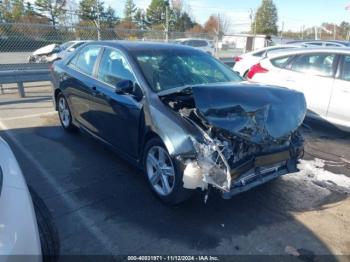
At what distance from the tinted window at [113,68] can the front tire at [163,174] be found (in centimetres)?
94

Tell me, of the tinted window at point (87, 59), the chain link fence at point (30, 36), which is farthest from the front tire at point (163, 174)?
the chain link fence at point (30, 36)

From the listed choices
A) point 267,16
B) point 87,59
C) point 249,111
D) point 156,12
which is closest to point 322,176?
point 249,111

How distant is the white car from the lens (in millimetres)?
5965

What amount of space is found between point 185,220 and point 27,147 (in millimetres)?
3210

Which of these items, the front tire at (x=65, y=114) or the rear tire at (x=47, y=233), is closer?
the rear tire at (x=47, y=233)

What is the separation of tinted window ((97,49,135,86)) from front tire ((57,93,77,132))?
149cm

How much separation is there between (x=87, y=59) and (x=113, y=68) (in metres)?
0.91

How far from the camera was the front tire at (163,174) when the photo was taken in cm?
348

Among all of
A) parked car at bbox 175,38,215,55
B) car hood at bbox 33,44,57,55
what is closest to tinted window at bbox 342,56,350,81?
car hood at bbox 33,44,57,55

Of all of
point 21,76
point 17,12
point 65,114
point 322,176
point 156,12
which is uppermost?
point 156,12

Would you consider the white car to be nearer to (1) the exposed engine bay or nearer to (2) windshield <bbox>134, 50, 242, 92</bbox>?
(2) windshield <bbox>134, 50, 242, 92</bbox>

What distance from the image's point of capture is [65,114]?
20.2ft

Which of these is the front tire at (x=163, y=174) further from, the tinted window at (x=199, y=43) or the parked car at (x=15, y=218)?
the tinted window at (x=199, y=43)

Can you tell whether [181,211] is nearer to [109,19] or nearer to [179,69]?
[179,69]
